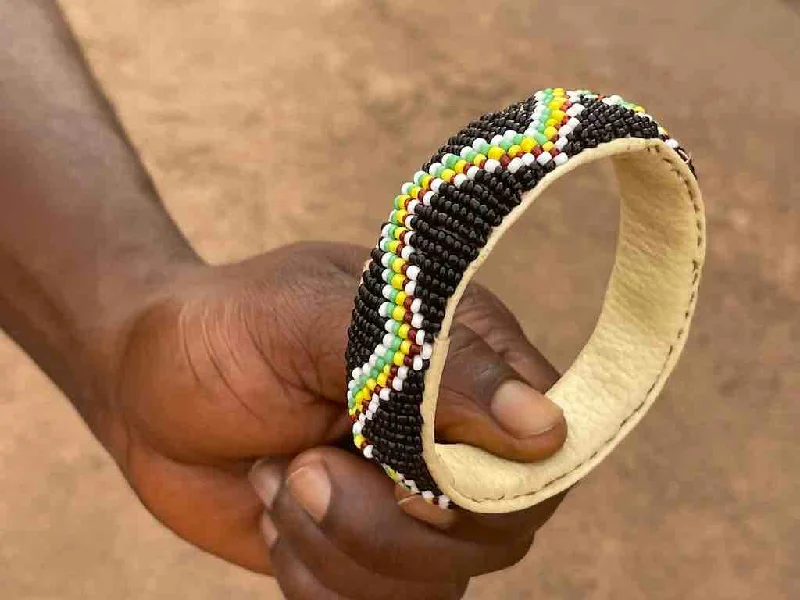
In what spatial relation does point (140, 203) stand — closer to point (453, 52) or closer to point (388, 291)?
point (388, 291)

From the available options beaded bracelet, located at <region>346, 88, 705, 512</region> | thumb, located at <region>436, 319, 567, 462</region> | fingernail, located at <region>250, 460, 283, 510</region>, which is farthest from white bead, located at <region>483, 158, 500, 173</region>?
fingernail, located at <region>250, 460, 283, 510</region>

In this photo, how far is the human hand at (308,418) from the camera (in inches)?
17.8

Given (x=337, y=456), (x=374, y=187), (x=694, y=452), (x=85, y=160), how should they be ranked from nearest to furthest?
(x=337, y=456) < (x=85, y=160) < (x=694, y=452) < (x=374, y=187)

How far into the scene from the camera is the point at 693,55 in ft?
3.85

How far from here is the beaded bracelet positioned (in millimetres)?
341

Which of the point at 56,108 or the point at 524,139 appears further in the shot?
the point at 56,108

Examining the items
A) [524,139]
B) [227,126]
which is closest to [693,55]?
[227,126]

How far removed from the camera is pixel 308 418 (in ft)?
1.74

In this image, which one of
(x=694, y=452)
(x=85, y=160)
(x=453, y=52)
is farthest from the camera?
(x=453, y=52)

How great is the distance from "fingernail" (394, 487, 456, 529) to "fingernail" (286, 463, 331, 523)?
0.04 meters

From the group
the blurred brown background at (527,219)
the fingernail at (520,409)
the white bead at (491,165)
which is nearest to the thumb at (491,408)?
the fingernail at (520,409)

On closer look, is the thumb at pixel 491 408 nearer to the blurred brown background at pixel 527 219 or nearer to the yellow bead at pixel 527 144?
the yellow bead at pixel 527 144

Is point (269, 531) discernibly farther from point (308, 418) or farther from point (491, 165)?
point (491, 165)

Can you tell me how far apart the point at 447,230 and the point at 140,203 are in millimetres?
337
